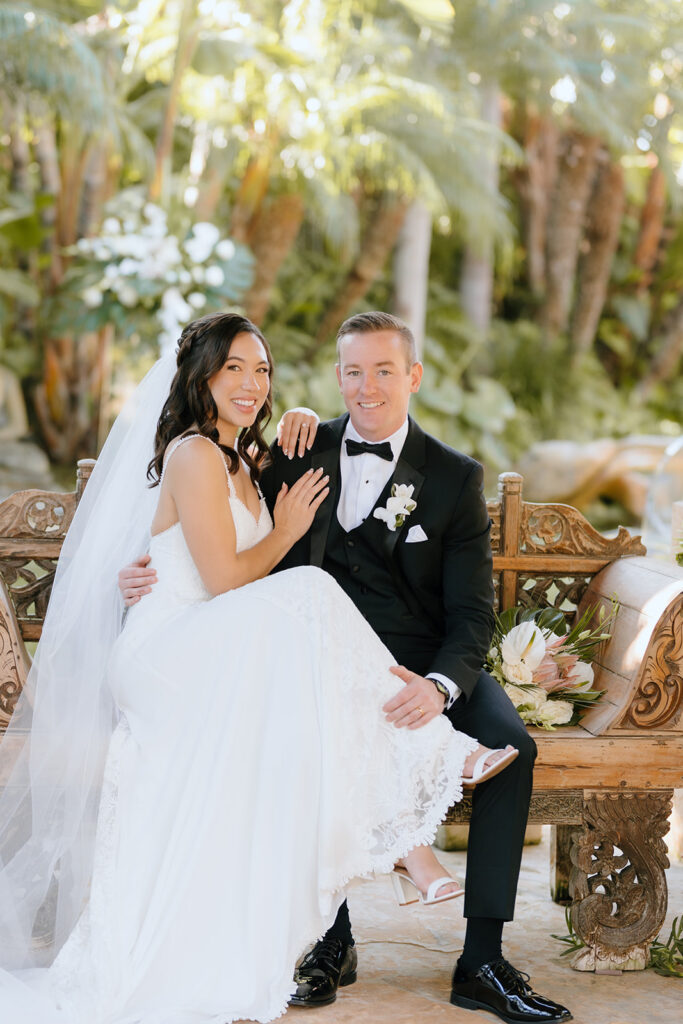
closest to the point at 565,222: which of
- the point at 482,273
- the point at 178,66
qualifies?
the point at 482,273

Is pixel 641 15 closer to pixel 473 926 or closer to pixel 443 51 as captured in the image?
pixel 443 51

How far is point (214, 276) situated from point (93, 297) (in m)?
0.85

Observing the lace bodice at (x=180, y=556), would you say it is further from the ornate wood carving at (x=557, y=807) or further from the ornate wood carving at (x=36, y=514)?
the ornate wood carving at (x=557, y=807)

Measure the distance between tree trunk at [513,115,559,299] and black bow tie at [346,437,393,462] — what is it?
10826mm

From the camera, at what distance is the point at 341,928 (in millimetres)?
2826

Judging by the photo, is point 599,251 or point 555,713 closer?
point 555,713

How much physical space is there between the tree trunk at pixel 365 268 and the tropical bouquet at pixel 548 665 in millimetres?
8390

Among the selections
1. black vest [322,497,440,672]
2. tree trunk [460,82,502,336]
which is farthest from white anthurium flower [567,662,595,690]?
tree trunk [460,82,502,336]

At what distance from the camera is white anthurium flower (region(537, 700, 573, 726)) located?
3088 millimetres

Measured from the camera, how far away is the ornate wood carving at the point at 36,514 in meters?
3.41

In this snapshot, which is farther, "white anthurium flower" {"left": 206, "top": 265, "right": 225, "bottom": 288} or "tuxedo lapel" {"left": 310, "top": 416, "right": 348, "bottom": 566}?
"white anthurium flower" {"left": 206, "top": 265, "right": 225, "bottom": 288}

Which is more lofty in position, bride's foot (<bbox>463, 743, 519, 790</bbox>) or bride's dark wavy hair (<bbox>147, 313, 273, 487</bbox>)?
bride's dark wavy hair (<bbox>147, 313, 273, 487</bbox>)

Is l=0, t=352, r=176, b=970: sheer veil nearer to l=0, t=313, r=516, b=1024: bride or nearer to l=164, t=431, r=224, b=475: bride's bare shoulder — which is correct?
l=0, t=313, r=516, b=1024: bride

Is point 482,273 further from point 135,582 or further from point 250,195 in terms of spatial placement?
point 135,582
